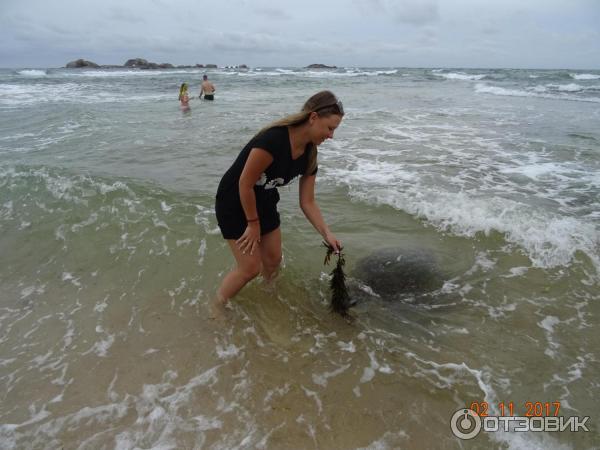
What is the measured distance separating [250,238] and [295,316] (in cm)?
112

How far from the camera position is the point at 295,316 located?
373cm

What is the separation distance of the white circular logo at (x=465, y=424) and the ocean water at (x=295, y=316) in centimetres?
7

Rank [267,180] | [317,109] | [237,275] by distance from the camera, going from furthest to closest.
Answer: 1. [237,275]
2. [267,180]
3. [317,109]

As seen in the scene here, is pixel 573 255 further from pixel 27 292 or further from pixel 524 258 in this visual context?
pixel 27 292

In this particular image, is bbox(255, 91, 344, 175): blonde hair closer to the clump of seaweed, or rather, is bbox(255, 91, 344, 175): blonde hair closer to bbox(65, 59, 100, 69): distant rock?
the clump of seaweed

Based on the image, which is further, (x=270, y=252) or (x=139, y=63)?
(x=139, y=63)

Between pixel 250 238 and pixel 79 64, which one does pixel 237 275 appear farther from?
pixel 79 64

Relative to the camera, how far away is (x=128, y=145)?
32.9ft

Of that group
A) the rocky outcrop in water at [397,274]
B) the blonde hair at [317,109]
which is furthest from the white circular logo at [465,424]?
the blonde hair at [317,109]

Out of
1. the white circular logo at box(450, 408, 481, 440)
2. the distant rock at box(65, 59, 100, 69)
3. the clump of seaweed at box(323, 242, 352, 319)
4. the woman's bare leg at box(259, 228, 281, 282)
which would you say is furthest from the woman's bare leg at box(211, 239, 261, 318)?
the distant rock at box(65, 59, 100, 69)

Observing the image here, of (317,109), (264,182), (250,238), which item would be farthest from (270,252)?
(317,109)

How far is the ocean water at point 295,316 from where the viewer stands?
268cm

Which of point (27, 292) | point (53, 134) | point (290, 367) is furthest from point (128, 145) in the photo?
point (290, 367)

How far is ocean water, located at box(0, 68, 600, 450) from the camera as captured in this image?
2678mm
